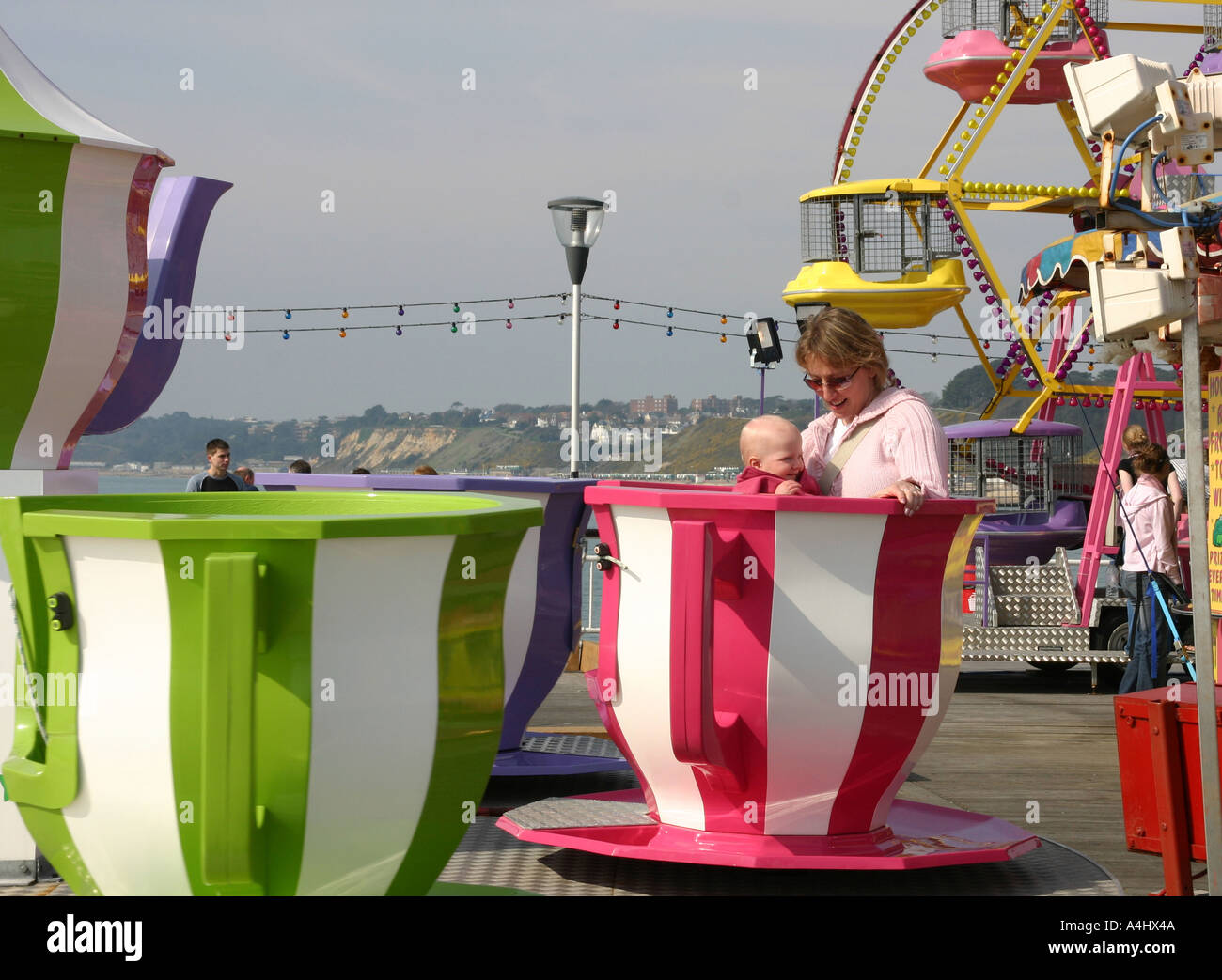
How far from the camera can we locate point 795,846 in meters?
3.57

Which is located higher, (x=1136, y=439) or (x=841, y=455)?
(x=1136, y=439)

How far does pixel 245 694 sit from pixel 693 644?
1.55 metres

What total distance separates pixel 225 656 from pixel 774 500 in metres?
1.62

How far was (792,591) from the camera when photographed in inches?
134

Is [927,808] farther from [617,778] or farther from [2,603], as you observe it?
[2,603]

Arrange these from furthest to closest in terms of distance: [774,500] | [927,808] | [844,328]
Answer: [927,808] → [844,328] → [774,500]

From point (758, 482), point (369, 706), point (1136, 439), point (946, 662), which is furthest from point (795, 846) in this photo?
point (1136, 439)

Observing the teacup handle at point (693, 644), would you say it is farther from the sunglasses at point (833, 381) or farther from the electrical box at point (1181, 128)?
the electrical box at point (1181, 128)

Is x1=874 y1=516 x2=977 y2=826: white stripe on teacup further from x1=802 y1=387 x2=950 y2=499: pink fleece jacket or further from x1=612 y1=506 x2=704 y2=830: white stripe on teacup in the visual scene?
x1=612 y1=506 x2=704 y2=830: white stripe on teacup

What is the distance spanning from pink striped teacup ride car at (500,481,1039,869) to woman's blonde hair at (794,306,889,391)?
530mm

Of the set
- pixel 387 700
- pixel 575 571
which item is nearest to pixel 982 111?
pixel 575 571

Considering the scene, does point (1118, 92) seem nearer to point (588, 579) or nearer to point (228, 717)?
point (228, 717)

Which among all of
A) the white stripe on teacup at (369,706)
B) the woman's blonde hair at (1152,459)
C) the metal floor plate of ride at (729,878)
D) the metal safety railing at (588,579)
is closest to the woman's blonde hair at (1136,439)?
the woman's blonde hair at (1152,459)

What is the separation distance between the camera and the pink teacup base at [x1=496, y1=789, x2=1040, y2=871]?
3.50 metres
